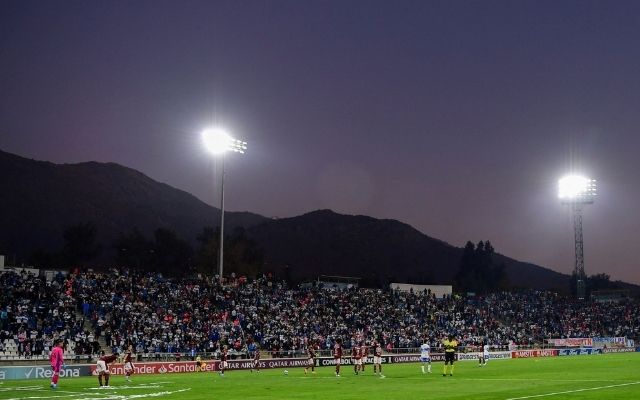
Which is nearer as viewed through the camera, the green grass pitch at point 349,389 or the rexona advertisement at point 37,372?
the green grass pitch at point 349,389

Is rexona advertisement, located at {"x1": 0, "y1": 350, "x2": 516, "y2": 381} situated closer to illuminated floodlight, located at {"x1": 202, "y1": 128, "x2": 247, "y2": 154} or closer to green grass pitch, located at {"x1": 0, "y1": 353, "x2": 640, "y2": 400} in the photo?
green grass pitch, located at {"x1": 0, "y1": 353, "x2": 640, "y2": 400}

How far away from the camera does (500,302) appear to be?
112 m

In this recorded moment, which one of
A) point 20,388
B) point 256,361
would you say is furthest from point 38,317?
point 20,388

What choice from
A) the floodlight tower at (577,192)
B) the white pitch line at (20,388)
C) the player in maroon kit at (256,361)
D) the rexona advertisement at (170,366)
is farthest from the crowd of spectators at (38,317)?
the floodlight tower at (577,192)

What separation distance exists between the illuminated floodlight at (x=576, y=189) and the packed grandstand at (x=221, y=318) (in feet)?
64.0

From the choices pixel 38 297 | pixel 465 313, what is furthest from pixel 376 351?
pixel 465 313

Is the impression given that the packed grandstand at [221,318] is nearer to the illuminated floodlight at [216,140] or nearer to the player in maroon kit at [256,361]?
the player in maroon kit at [256,361]

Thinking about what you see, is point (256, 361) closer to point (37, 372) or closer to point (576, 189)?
point (37, 372)

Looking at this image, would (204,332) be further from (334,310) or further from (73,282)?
(334,310)

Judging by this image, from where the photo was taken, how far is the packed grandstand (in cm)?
5319

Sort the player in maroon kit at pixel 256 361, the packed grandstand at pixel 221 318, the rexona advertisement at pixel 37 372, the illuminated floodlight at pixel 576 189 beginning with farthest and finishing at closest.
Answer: the illuminated floodlight at pixel 576 189 < the player in maroon kit at pixel 256 361 < the packed grandstand at pixel 221 318 < the rexona advertisement at pixel 37 372

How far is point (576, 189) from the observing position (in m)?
112

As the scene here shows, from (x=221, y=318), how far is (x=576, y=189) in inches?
2652

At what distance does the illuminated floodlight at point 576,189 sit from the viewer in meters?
112
